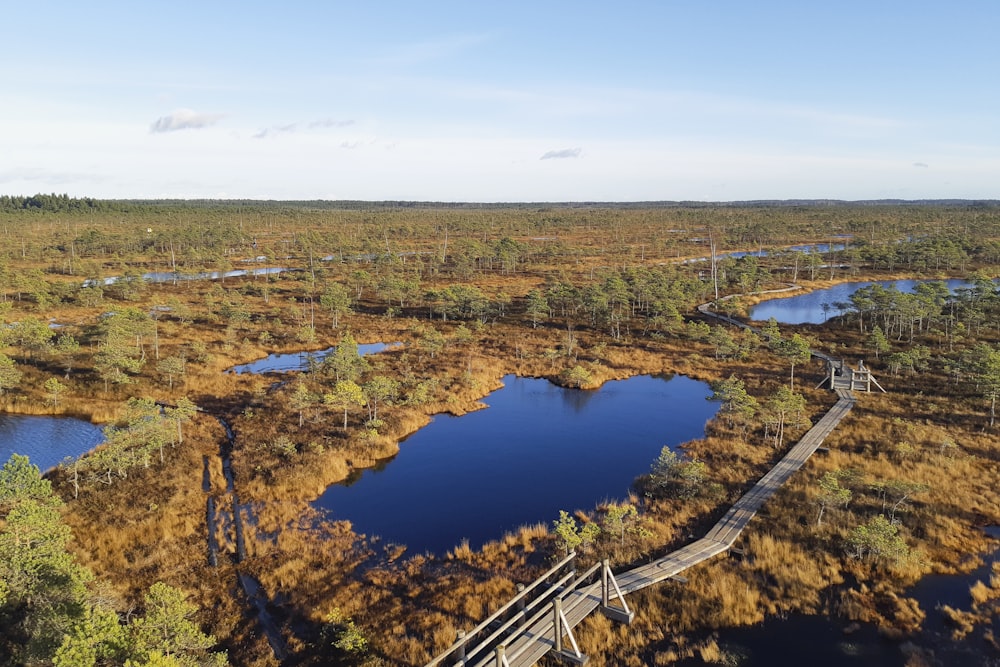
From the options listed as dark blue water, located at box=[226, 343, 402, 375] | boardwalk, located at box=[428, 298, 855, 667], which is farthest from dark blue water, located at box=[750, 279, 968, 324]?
dark blue water, located at box=[226, 343, 402, 375]

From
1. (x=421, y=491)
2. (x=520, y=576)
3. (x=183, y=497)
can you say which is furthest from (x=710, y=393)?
(x=183, y=497)

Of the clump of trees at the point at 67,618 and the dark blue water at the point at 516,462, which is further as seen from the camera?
the dark blue water at the point at 516,462

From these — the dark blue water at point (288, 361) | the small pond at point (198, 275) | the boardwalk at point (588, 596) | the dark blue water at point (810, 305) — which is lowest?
the boardwalk at point (588, 596)

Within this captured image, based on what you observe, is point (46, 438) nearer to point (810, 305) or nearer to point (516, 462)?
point (516, 462)

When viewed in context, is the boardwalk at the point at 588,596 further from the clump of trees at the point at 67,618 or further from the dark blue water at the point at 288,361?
the dark blue water at the point at 288,361

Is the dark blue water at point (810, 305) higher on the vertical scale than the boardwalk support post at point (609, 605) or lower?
higher

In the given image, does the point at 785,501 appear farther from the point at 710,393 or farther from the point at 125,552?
the point at 125,552

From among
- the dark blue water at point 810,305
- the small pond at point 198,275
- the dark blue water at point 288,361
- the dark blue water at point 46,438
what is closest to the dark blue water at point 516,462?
the dark blue water at point 288,361
